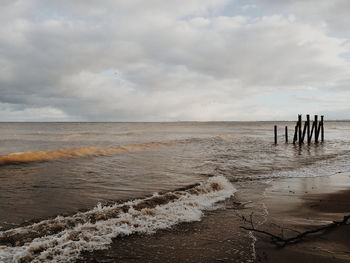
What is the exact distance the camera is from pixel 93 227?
211 inches

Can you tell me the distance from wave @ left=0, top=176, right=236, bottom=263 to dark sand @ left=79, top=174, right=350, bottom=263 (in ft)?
1.01

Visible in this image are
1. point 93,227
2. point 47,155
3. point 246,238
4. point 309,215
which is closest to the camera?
point 246,238

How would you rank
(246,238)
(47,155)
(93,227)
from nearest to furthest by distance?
(246,238), (93,227), (47,155)

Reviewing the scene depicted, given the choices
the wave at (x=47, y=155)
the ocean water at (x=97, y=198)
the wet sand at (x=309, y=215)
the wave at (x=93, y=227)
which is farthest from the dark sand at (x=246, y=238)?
the wave at (x=47, y=155)

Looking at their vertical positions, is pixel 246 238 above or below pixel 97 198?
above

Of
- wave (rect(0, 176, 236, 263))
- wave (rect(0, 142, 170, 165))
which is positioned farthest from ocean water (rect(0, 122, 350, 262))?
wave (rect(0, 142, 170, 165))

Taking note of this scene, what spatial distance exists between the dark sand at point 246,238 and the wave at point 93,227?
31cm

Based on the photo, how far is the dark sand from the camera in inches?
162

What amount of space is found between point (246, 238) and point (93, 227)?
3.06 m

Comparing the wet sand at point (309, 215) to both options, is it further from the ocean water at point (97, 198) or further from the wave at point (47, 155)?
the wave at point (47, 155)

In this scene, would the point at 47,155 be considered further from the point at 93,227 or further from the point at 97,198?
the point at 93,227

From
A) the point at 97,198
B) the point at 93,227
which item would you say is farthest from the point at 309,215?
the point at 97,198

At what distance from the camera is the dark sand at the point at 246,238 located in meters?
4.12

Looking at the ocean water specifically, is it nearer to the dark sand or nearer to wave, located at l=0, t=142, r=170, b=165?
wave, located at l=0, t=142, r=170, b=165
